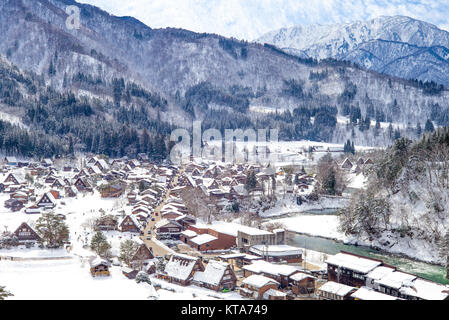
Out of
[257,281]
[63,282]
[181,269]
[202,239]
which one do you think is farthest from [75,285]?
[202,239]

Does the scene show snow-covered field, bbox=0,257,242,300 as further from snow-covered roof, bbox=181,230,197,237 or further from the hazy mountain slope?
the hazy mountain slope

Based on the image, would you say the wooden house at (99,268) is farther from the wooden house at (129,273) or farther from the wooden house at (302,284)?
the wooden house at (302,284)

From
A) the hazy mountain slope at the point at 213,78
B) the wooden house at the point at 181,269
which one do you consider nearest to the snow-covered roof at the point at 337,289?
the wooden house at the point at 181,269

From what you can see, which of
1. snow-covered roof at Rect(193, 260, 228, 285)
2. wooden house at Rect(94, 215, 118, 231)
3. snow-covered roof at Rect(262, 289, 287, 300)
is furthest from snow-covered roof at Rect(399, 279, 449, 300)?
wooden house at Rect(94, 215, 118, 231)

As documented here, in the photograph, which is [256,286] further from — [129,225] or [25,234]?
[25,234]

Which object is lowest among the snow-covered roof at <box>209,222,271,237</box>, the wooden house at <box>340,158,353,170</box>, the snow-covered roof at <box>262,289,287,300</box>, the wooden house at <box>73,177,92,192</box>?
the snow-covered roof at <box>262,289,287,300</box>

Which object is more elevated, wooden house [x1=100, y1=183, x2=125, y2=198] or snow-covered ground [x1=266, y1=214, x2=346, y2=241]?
wooden house [x1=100, y1=183, x2=125, y2=198]

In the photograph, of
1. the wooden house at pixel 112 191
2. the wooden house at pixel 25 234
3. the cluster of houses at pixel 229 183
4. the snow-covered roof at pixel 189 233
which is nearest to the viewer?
the wooden house at pixel 25 234
